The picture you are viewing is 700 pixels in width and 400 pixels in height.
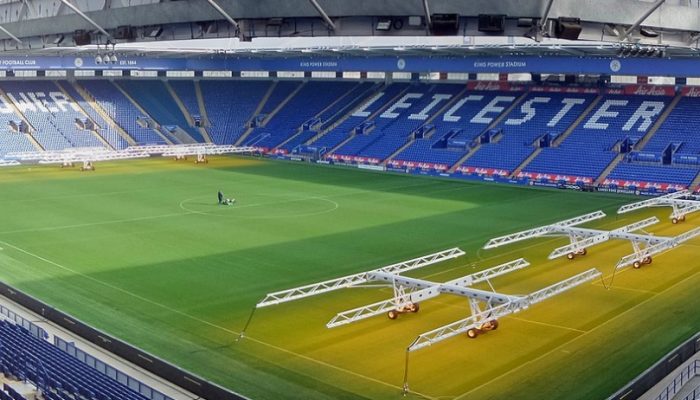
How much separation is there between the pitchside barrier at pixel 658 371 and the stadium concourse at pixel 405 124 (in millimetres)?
31021

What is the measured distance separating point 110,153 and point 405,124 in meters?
24.0

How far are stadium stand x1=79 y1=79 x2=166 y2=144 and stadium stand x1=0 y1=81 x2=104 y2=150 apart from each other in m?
2.82

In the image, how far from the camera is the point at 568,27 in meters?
13.3

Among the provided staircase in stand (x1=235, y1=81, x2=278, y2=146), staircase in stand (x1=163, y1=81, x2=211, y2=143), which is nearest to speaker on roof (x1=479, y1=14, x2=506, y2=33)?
staircase in stand (x1=235, y1=81, x2=278, y2=146)

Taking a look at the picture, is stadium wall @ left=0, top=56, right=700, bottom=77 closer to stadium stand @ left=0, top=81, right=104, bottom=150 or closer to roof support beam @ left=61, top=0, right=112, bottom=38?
stadium stand @ left=0, top=81, right=104, bottom=150

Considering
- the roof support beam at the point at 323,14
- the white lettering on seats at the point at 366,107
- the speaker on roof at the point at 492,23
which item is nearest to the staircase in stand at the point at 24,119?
the white lettering on seats at the point at 366,107

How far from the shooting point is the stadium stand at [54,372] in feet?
53.7

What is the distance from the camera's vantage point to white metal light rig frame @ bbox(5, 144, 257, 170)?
59.8 metres

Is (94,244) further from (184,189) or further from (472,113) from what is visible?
(472,113)

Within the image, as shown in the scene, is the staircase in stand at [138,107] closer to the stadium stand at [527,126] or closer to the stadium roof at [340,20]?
the stadium stand at [527,126]

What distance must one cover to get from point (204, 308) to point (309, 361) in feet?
18.4

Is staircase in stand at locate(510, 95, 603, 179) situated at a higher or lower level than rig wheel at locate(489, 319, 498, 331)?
higher

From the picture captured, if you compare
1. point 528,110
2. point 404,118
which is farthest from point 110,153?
point 528,110

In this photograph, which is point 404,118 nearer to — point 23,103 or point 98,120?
point 98,120
